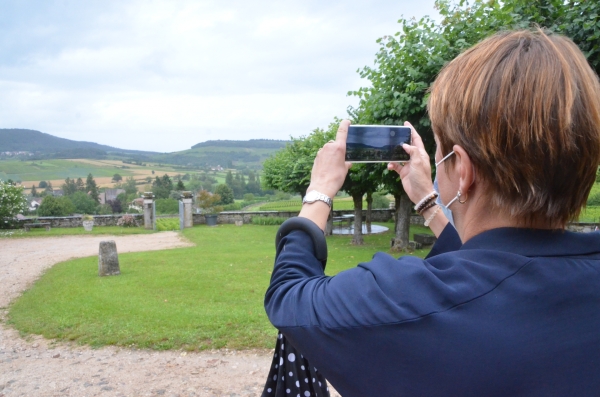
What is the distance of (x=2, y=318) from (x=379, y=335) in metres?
9.13

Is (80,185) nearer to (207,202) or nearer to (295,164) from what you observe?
(207,202)

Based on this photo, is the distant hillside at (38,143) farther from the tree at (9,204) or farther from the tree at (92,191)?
the tree at (9,204)

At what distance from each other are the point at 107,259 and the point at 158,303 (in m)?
3.50

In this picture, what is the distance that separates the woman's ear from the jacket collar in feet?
0.40

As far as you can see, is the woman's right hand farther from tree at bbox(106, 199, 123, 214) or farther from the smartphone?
tree at bbox(106, 199, 123, 214)

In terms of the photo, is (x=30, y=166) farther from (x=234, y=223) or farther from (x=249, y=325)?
(x=249, y=325)

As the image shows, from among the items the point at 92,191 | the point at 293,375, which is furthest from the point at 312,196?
the point at 92,191

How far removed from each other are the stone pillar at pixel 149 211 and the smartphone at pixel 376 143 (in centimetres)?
2496

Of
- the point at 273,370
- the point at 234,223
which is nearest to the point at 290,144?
the point at 234,223

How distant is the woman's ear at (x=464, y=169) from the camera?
1050mm

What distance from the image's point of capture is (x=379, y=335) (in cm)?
93

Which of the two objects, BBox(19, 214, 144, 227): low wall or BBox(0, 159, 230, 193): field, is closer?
BBox(19, 214, 144, 227): low wall

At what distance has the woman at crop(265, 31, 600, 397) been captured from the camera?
2.91 feet

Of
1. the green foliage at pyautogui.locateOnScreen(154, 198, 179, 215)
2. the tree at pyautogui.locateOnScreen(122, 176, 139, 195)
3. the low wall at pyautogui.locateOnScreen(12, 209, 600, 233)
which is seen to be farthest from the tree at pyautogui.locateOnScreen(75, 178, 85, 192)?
the low wall at pyautogui.locateOnScreen(12, 209, 600, 233)
